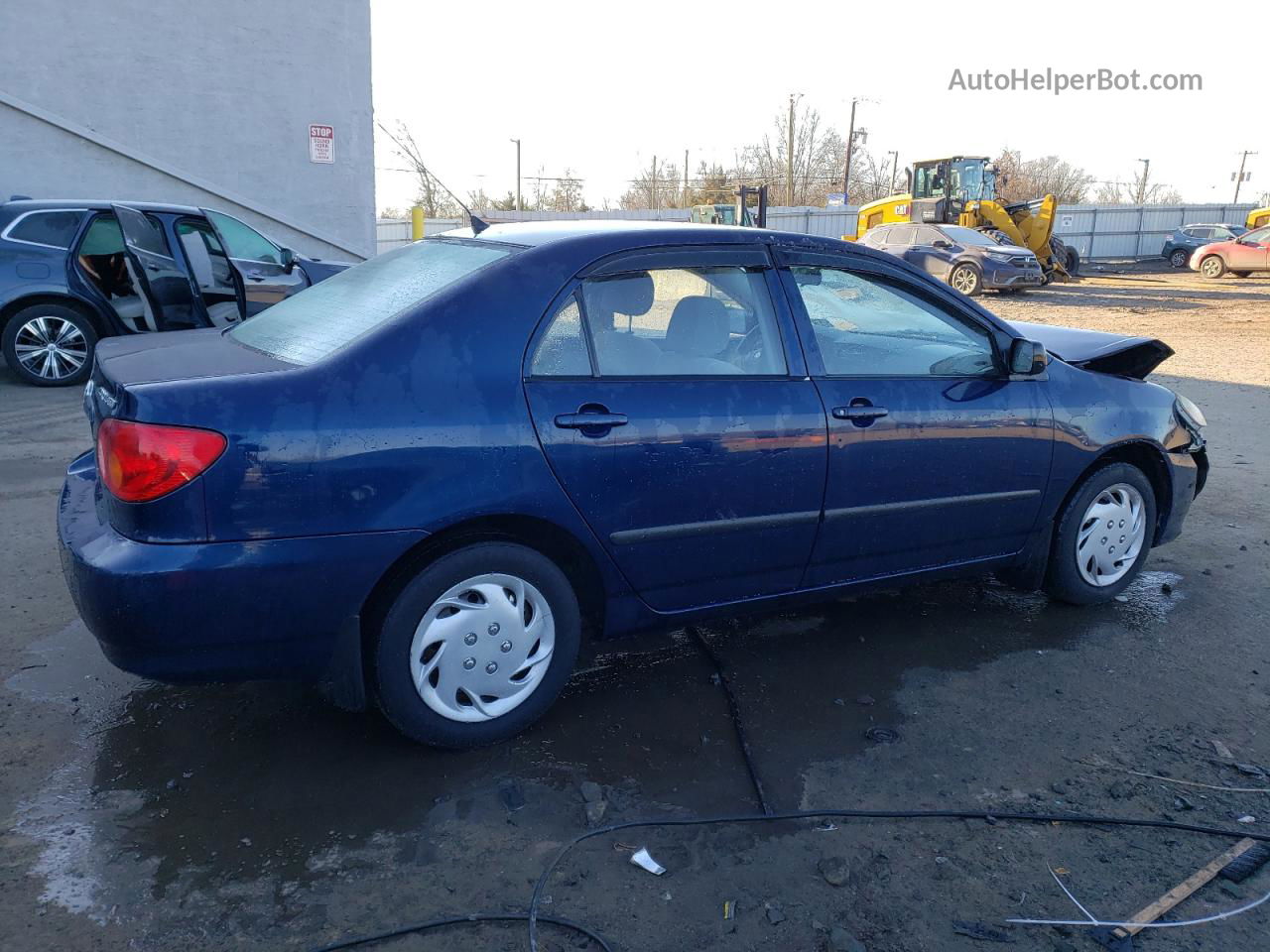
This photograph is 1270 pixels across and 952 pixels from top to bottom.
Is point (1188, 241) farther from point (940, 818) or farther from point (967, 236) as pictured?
point (940, 818)

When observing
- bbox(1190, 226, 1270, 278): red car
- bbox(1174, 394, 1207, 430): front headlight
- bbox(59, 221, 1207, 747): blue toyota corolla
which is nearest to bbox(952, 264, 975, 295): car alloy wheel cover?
bbox(1190, 226, 1270, 278): red car

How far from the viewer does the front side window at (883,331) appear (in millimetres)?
3775

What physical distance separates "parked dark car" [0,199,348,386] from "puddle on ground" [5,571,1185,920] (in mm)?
5658

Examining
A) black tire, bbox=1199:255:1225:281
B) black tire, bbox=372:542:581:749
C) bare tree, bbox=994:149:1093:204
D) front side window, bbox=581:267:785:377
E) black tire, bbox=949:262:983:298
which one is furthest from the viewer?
bare tree, bbox=994:149:1093:204

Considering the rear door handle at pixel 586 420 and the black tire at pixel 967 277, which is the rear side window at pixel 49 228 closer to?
the rear door handle at pixel 586 420

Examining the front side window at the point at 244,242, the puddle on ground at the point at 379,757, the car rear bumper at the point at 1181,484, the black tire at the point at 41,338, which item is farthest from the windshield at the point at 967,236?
the puddle on ground at the point at 379,757

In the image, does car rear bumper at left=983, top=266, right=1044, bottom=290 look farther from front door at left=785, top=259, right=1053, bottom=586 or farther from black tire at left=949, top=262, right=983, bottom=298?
front door at left=785, top=259, right=1053, bottom=586

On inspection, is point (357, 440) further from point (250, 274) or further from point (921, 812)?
point (250, 274)

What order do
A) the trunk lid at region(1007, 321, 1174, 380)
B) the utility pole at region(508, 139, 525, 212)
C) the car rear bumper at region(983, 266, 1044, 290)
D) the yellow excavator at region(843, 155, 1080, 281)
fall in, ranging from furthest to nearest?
the utility pole at region(508, 139, 525, 212)
the yellow excavator at region(843, 155, 1080, 281)
the car rear bumper at region(983, 266, 1044, 290)
the trunk lid at region(1007, 321, 1174, 380)

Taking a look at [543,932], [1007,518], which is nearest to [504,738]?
[543,932]

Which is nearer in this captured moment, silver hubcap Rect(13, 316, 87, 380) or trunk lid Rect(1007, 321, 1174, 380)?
trunk lid Rect(1007, 321, 1174, 380)

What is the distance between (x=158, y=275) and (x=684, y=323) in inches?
271

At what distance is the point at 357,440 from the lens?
287 centimetres

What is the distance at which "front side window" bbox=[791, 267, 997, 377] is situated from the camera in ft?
12.4
